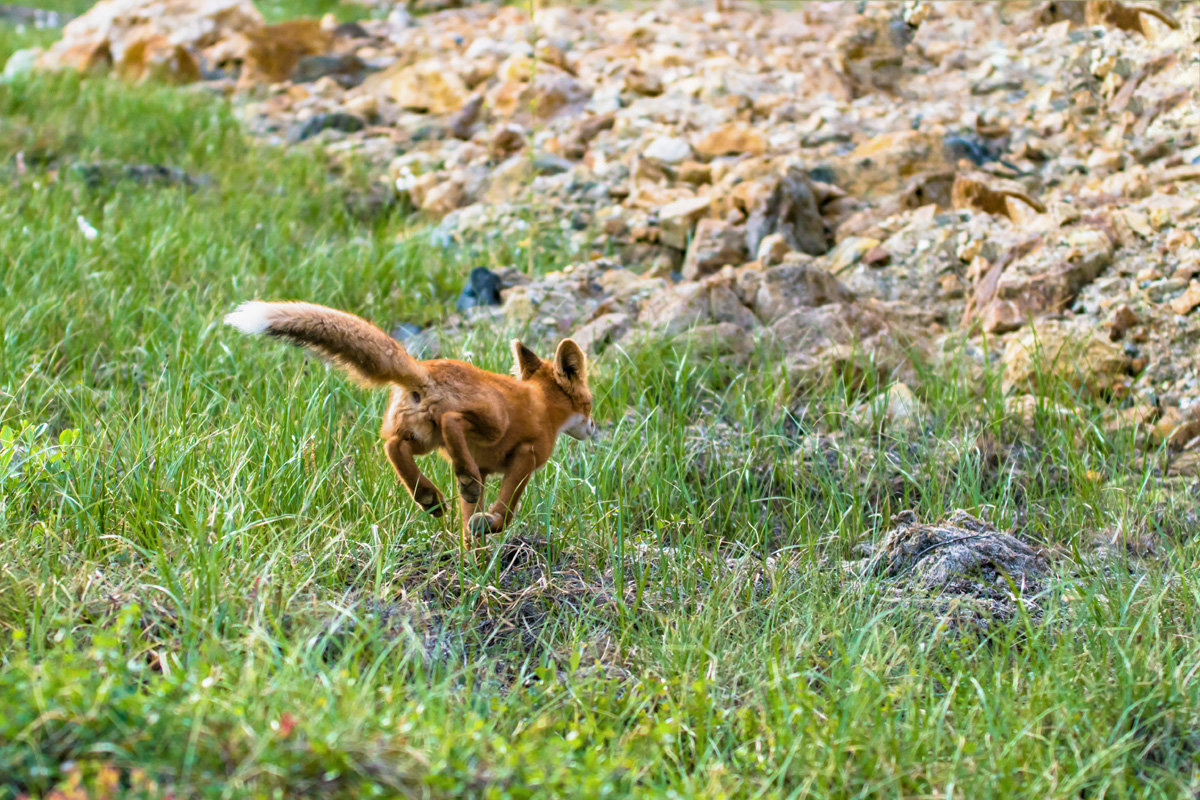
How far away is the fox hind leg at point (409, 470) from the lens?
11.7 ft

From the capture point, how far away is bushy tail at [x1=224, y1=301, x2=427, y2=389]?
10.7ft

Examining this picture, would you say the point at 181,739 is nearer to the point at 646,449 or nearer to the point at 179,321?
the point at 646,449

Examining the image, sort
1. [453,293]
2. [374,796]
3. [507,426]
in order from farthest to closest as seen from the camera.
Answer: [453,293] → [507,426] → [374,796]

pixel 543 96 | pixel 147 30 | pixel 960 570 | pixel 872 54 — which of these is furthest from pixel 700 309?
pixel 147 30

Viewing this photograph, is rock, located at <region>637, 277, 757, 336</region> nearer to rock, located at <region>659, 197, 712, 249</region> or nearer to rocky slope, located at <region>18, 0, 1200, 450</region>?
rocky slope, located at <region>18, 0, 1200, 450</region>

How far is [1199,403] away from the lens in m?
5.79

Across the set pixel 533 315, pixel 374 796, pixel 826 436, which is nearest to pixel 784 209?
pixel 533 315

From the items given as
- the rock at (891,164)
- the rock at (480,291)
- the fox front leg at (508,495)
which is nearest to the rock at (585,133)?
the rock at (891,164)

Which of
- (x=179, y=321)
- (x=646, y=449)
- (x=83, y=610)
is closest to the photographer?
(x=83, y=610)

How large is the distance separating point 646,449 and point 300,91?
8.47m

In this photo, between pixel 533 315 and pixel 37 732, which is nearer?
pixel 37 732

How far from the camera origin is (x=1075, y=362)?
6012mm

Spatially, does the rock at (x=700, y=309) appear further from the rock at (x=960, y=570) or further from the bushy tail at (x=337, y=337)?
the bushy tail at (x=337, y=337)

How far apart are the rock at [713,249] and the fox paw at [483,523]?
4049 millimetres
